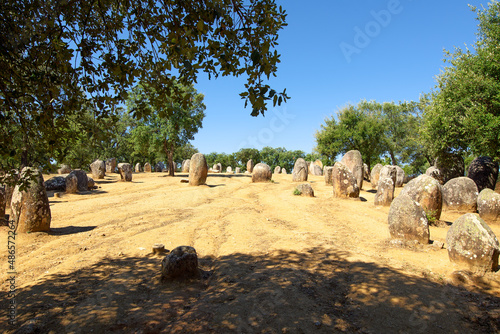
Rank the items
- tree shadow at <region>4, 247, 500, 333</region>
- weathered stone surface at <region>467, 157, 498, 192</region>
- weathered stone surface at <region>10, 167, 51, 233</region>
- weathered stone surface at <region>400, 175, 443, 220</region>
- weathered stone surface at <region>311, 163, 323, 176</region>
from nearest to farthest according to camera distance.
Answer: tree shadow at <region>4, 247, 500, 333</region>, weathered stone surface at <region>10, 167, 51, 233</region>, weathered stone surface at <region>400, 175, 443, 220</region>, weathered stone surface at <region>467, 157, 498, 192</region>, weathered stone surface at <region>311, 163, 323, 176</region>

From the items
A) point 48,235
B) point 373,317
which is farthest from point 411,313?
point 48,235

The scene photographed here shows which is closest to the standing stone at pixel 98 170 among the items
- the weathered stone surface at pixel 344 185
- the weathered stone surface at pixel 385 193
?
the weathered stone surface at pixel 344 185

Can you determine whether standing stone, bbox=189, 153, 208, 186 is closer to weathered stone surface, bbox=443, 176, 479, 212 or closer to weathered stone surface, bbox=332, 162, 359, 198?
weathered stone surface, bbox=332, 162, 359, 198

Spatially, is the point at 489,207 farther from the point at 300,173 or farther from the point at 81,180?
the point at 81,180

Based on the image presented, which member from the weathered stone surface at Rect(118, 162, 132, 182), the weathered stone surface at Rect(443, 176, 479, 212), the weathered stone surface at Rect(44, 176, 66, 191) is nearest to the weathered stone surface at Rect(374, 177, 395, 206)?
the weathered stone surface at Rect(443, 176, 479, 212)

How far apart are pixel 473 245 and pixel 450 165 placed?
17820 millimetres

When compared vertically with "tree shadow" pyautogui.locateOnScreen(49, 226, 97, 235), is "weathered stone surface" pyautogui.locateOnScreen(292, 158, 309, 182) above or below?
above

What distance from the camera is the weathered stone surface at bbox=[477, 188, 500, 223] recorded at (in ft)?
36.1

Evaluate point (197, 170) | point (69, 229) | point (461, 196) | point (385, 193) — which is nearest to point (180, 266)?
point (69, 229)

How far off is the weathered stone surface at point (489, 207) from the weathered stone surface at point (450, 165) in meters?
9.43

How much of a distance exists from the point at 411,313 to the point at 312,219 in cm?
662

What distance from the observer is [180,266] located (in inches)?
212

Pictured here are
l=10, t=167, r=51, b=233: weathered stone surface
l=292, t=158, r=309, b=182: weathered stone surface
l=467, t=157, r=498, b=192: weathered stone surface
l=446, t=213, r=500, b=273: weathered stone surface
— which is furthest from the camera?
l=292, t=158, r=309, b=182: weathered stone surface

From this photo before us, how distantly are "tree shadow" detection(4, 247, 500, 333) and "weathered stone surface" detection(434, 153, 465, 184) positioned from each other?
1816 centimetres
